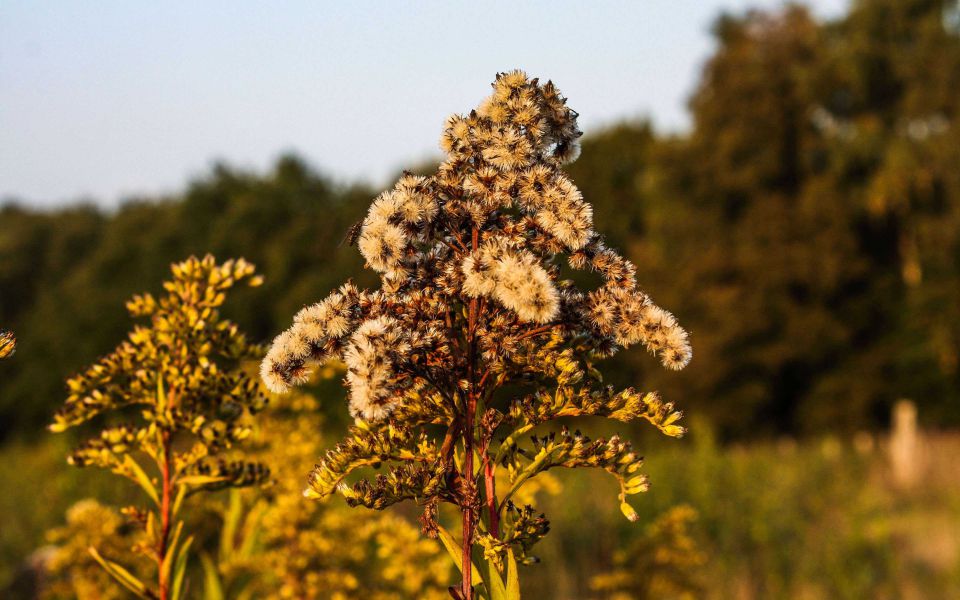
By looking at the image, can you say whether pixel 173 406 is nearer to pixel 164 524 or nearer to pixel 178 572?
pixel 164 524

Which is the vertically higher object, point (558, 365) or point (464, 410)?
point (558, 365)

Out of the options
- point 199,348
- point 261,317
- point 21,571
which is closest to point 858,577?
point 21,571

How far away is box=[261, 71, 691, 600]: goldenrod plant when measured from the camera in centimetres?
223

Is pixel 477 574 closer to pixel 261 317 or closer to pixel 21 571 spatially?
pixel 21 571

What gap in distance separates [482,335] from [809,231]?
112 ft

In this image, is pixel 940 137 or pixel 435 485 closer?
pixel 435 485

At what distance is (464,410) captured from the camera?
7.69 ft

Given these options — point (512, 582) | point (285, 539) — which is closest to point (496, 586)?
point (512, 582)

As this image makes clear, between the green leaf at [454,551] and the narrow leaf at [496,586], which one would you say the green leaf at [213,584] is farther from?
the narrow leaf at [496,586]

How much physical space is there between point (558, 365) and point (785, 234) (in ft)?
112

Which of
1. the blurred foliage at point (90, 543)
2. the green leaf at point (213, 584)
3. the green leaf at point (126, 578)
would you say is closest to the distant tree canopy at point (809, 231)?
the blurred foliage at point (90, 543)

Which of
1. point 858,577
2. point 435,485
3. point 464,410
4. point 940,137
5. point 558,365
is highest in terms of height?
point 940,137

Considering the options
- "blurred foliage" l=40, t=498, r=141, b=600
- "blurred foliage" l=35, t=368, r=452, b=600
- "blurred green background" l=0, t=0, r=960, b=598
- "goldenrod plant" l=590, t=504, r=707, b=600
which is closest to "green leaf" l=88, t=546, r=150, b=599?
"blurred foliage" l=35, t=368, r=452, b=600

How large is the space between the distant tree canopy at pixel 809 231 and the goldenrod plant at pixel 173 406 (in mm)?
30104
